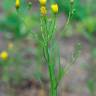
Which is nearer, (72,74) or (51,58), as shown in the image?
(51,58)

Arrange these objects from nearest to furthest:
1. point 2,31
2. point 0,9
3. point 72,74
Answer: point 72,74 < point 2,31 < point 0,9

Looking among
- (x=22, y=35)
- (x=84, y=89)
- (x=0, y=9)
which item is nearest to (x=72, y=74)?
(x=84, y=89)

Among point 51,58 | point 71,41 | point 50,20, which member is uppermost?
point 50,20

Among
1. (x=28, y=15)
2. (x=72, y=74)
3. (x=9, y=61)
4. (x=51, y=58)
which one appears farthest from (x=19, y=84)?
(x=51, y=58)

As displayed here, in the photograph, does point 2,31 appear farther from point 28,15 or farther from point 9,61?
point 9,61

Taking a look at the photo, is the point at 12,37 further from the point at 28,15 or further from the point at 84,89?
the point at 84,89

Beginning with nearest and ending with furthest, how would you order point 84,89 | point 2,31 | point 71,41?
1. point 84,89
2. point 2,31
3. point 71,41

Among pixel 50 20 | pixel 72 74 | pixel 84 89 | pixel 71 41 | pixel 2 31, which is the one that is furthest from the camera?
pixel 71 41

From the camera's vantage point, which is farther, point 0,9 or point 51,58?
point 0,9

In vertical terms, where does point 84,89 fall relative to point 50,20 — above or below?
below
